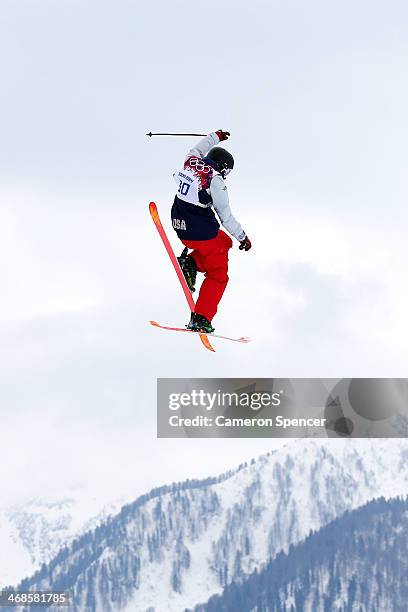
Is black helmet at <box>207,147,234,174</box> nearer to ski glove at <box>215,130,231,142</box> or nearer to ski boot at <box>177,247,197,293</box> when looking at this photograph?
ski glove at <box>215,130,231,142</box>

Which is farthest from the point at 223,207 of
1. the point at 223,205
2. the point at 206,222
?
the point at 206,222

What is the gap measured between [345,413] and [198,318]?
17058mm

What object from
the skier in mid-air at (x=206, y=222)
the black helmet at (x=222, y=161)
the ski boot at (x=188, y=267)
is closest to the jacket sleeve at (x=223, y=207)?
the skier in mid-air at (x=206, y=222)

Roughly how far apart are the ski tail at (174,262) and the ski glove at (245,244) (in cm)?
177

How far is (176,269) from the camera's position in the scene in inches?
749

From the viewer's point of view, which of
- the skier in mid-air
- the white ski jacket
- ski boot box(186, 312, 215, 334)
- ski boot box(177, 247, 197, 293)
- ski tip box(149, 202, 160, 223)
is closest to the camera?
the white ski jacket

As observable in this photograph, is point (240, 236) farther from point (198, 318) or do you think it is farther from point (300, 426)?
point (300, 426)

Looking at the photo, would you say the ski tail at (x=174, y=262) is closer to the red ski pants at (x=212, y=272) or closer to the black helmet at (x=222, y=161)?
the red ski pants at (x=212, y=272)

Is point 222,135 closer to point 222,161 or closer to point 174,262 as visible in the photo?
point 222,161

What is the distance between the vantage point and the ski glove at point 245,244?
17.5m

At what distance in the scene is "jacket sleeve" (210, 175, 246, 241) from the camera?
17.3 meters

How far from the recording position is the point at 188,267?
19.0 meters

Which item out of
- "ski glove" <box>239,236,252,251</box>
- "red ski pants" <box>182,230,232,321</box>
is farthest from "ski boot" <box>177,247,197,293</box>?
"ski glove" <box>239,236,252,251</box>

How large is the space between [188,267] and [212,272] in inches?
23.3
